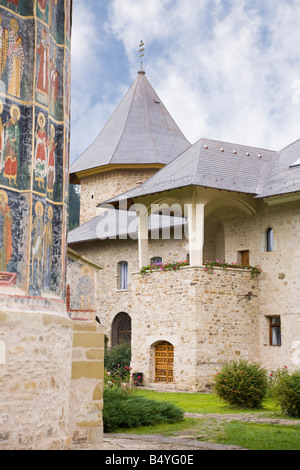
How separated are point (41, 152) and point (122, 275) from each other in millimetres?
19097

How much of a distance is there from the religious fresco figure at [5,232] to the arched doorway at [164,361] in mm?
13796

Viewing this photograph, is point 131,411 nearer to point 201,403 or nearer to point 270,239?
point 201,403

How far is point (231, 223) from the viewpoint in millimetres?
23031

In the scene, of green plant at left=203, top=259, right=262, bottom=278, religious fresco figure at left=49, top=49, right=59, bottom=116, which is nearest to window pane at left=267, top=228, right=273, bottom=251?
green plant at left=203, top=259, right=262, bottom=278

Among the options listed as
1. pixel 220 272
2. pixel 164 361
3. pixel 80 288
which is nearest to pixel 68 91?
pixel 80 288

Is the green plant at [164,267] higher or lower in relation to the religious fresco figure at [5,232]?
higher

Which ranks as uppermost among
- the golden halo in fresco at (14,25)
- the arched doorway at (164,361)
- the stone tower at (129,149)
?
the stone tower at (129,149)

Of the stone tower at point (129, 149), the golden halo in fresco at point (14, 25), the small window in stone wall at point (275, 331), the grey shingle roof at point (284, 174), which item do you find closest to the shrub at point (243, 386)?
the small window in stone wall at point (275, 331)

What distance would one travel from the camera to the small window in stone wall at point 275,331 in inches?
834

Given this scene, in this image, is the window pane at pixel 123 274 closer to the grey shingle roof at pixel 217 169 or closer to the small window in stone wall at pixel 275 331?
the grey shingle roof at pixel 217 169

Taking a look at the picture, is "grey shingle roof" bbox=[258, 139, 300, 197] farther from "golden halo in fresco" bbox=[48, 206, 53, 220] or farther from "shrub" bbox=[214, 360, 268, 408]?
"golden halo in fresco" bbox=[48, 206, 53, 220]

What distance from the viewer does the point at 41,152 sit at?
29.6 feet

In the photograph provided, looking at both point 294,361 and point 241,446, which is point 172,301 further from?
point 241,446
